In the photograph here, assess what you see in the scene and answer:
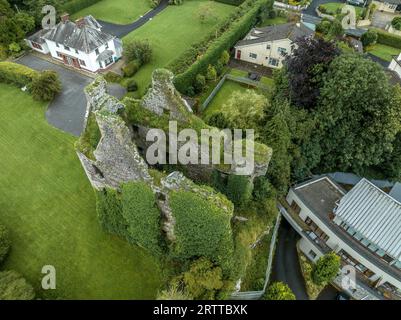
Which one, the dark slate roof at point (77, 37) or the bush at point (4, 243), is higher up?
the dark slate roof at point (77, 37)

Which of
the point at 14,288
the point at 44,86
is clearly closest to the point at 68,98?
the point at 44,86

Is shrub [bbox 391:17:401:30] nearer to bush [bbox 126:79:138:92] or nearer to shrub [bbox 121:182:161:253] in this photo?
bush [bbox 126:79:138:92]

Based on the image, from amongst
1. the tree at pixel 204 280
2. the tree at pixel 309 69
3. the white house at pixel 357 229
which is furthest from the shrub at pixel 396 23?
the tree at pixel 204 280

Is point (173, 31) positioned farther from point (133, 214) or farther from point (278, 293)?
point (278, 293)

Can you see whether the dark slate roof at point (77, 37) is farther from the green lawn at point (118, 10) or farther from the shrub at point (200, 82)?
the green lawn at point (118, 10)

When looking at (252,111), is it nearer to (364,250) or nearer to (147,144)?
(147,144)

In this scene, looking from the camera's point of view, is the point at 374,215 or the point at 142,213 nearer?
the point at 142,213

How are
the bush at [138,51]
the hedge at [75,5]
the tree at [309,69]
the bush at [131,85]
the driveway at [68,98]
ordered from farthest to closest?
the hedge at [75,5] < the bush at [138,51] < the bush at [131,85] < the driveway at [68,98] < the tree at [309,69]
